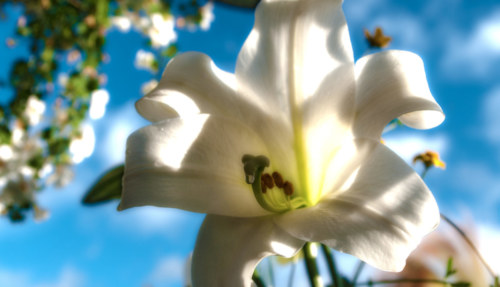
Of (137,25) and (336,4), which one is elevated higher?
(137,25)

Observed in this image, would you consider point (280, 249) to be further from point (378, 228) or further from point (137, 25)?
point (137, 25)

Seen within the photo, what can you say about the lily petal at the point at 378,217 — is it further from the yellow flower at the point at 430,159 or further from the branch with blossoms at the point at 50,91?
the branch with blossoms at the point at 50,91

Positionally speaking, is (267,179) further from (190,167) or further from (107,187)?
(107,187)

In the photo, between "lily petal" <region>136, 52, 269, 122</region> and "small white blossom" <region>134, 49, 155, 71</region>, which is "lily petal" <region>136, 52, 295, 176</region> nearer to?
"lily petal" <region>136, 52, 269, 122</region>

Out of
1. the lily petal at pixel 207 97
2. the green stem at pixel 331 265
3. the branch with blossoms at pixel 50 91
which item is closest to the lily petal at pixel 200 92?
the lily petal at pixel 207 97

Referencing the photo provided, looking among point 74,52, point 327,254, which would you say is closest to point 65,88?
point 74,52
